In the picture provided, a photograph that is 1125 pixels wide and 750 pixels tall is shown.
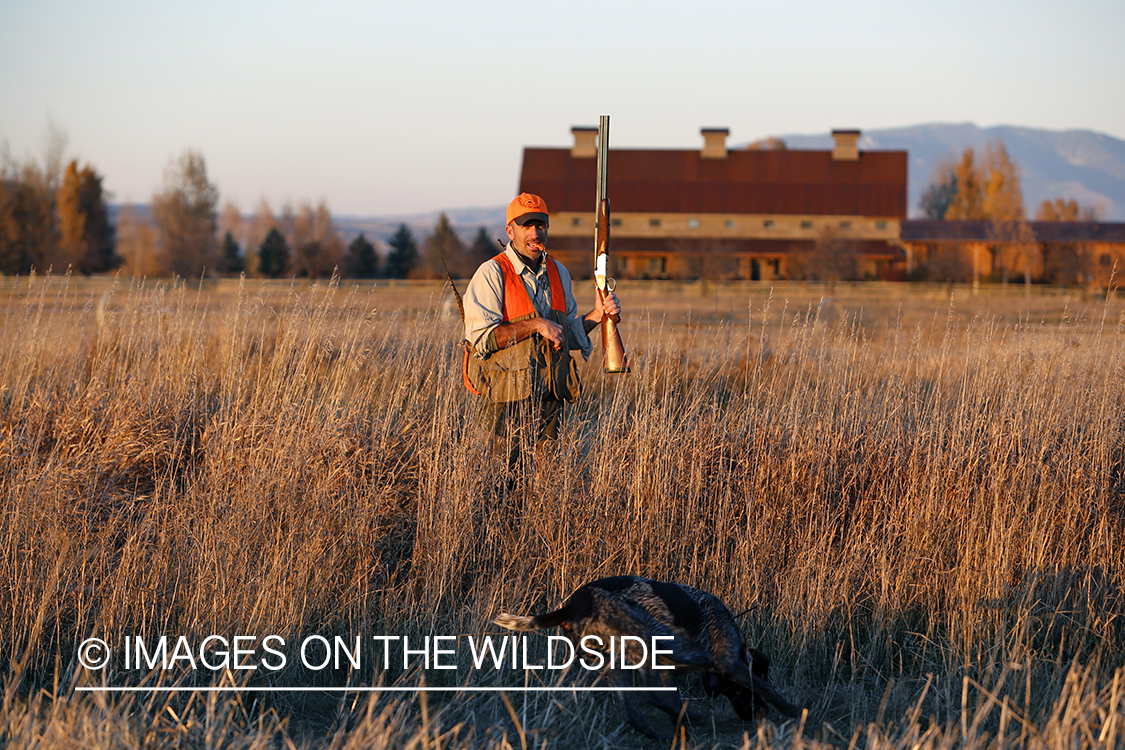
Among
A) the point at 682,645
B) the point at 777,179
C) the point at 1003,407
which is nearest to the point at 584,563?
the point at 682,645

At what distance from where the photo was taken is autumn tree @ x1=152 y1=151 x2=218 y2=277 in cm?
5694

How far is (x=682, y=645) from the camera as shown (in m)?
3.24

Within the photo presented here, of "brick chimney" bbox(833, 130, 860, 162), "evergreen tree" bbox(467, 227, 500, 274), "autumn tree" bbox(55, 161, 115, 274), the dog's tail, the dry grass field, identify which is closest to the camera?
the dog's tail

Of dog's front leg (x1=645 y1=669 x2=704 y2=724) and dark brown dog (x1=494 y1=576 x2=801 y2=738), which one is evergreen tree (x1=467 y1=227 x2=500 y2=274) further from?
dog's front leg (x1=645 y1=669 x2=704 y2=724)

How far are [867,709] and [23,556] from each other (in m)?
3.83

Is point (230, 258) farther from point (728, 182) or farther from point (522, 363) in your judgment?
point (522, 363)

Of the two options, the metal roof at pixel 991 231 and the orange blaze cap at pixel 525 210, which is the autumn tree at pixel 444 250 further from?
the orange blaze cap at pixel 525 210

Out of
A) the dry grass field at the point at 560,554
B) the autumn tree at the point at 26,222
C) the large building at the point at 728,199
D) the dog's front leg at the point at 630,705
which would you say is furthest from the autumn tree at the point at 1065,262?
the autumn tree at the point at 26,222

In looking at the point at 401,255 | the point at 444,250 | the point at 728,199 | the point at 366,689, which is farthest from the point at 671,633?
→ the point at 728,199

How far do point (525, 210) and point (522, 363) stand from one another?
0.80 metres

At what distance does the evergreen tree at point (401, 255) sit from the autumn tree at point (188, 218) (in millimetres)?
14004

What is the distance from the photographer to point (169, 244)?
197 feet

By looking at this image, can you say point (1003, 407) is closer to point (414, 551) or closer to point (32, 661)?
point (414, 551)

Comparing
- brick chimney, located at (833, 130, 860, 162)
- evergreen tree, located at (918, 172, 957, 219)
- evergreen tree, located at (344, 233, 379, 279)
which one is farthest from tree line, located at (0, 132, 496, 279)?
evergreen tree, located at (918, 172, 957, 219)
